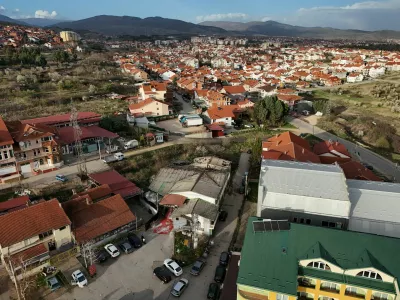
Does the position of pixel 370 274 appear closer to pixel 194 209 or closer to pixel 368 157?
pixel 194 209

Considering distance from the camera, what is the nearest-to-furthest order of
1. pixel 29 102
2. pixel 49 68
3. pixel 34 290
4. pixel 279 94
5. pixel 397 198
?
1. pixel 34 290
2. pixel 397 198
3. pixel 29 102
4. pixel 279 94
5. pixel 49 68

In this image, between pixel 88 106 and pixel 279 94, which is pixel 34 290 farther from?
pixel 279 94

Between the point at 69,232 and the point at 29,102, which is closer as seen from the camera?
the point at 69,232

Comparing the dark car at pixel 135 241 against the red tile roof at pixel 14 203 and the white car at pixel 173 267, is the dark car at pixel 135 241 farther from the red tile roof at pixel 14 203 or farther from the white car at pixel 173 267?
the red tile roof at pixel 14 203

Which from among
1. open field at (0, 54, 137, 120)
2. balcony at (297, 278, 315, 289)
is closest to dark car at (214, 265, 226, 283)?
balcony at (297, 278, 315, 289)

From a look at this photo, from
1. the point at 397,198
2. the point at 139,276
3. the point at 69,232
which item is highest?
the point at 397,198

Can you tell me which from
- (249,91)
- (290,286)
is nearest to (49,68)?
(249,91)
